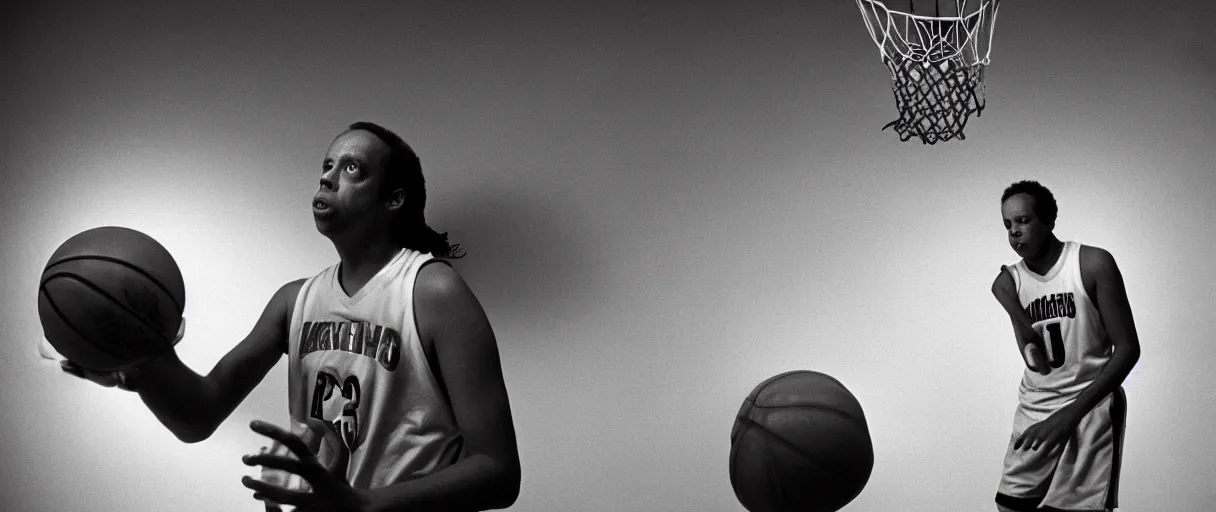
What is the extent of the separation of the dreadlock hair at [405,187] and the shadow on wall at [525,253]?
2.10 meters

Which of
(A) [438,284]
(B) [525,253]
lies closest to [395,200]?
(A) [438,284]

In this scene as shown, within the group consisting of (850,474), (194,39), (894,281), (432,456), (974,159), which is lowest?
(850,474)

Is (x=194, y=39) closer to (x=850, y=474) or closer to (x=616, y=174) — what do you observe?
(x=616, y=174)

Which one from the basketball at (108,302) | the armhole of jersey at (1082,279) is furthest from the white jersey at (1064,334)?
the basketball at (108,302)

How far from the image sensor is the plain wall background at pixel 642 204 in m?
4.21

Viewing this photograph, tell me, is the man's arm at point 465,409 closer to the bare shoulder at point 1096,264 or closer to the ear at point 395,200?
the ear at point 395,200

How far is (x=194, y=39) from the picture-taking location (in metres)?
4.34

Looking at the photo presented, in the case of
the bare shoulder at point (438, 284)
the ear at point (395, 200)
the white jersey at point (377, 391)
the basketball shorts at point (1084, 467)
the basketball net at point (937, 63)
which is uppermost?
the basketball net at point (937, 63)

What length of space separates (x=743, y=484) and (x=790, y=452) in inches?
4.9

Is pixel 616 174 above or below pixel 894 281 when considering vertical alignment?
above

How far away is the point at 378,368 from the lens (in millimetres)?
1951

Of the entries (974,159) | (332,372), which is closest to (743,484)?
(332,372)

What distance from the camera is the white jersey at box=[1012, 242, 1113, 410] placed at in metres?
3.57

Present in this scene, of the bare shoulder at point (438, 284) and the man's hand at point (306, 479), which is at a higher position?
the bare shoulder at point (438, 284)
